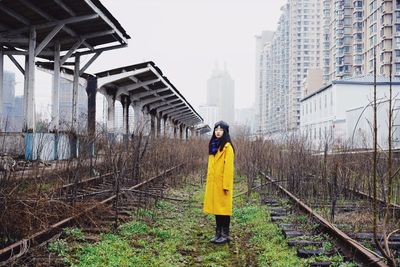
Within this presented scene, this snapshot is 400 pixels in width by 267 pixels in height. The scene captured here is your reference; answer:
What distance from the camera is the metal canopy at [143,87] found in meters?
18.3

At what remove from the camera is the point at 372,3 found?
65812 millimetres

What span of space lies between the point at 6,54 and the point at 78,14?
3.63m

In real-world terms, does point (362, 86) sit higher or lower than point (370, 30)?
lower

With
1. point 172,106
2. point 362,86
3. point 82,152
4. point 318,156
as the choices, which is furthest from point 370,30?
point 82,152

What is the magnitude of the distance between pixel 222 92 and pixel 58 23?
103249mm

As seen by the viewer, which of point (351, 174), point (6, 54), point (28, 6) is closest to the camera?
point (351, 174)

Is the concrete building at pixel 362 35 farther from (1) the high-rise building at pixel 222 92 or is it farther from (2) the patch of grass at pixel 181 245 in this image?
(2) the patch of grass at pixel 181 245

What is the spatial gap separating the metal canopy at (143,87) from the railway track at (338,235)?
11.7 m

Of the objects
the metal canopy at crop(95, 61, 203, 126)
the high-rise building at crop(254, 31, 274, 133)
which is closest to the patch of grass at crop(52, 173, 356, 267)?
the metal canopy at crop(95, 61, 203, 126)

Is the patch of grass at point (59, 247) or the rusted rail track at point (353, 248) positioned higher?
the rusted rail track at point (353, 248)

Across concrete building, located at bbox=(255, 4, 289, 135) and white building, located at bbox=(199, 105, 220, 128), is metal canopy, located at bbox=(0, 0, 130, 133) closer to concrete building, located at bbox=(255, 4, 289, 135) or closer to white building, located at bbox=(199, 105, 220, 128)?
white building, located at bbox=(199, 105, 220, 128)

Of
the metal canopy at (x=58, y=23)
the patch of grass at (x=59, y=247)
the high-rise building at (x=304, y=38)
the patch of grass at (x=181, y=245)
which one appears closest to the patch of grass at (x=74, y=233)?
the patch of grass at (x=181, y=245)

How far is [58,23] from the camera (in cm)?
1262

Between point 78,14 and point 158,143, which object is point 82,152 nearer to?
point 158,143
